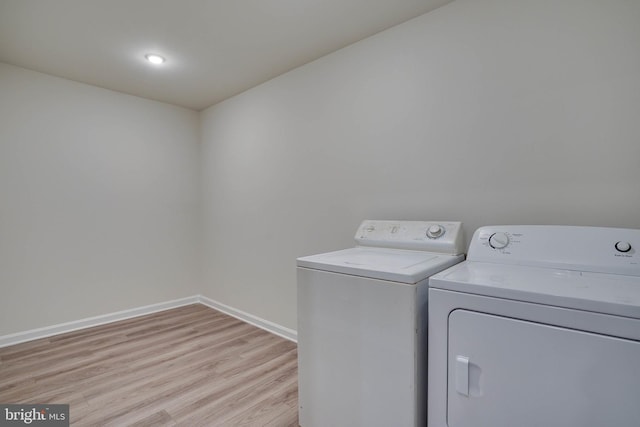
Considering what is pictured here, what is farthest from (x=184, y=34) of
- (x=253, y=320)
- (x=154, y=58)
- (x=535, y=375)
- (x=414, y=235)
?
(x=535, y=375)

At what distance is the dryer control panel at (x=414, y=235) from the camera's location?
1.54 metres

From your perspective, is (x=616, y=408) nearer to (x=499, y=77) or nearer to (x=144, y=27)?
(x=499, y=77)

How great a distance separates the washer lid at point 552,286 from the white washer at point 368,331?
16cm

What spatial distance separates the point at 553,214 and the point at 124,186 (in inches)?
135

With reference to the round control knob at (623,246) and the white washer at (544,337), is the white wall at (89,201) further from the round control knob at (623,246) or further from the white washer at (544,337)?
the round control knob at (623,246)

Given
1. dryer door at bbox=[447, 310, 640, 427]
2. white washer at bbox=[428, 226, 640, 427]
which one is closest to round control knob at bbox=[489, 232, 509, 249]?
white washer at bbox=[428, 226, 640, 427]

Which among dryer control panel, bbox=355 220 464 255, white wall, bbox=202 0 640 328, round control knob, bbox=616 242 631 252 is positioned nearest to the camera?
round control knob, bbox=616 242 631 252

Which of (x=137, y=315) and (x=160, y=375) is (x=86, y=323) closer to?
(x=137, y=315)

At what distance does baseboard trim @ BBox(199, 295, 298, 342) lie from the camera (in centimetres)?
258

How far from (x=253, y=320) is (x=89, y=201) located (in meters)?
1.87

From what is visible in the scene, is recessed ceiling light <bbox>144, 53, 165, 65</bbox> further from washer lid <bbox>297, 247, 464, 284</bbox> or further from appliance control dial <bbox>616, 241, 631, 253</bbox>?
appliance control dial <bbox>616, 241, 631, 253</bbox>

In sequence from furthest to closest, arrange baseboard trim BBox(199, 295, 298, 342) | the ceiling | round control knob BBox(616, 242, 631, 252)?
baseboard trim BBox(199, 295, 298, 342), the ceiling, round control knob BBox(616, 242, 631, 252)

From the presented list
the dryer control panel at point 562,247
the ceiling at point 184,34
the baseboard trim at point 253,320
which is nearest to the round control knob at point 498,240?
the dryer control panel at point 562,247

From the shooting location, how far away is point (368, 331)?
48.1 inches
